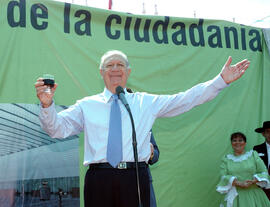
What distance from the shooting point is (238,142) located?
388 cm

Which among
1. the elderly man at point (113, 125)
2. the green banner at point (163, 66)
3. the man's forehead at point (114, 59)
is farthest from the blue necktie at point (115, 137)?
the green banner at point (163, 66)

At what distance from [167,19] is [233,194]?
2.02 metres

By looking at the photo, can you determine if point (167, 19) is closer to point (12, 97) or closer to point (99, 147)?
point (12, 97)

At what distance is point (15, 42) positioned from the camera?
3223mm

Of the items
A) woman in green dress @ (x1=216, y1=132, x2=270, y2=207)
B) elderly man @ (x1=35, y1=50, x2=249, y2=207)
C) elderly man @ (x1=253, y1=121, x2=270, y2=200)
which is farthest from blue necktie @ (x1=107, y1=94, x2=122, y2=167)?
elderly man @ (x1=253, y1=121, x2=270, y2=200)

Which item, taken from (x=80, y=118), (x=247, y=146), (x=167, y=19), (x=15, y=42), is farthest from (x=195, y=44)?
(x=80, y=118)

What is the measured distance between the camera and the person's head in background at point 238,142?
3.88 metres

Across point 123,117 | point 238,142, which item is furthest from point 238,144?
point 123,117

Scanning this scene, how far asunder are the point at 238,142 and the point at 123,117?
223cm

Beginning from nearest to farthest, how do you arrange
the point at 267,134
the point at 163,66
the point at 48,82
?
the point at 48,82 → the point at 163,66 → the point at 267,134

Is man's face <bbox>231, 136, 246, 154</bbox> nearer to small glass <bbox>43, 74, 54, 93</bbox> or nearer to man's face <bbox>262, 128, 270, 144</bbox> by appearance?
man's face <bbox>262, 128, 270, 144</bbox>

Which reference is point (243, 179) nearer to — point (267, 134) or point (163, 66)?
point (267, 134)

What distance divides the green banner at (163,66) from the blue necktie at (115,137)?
1417 mm

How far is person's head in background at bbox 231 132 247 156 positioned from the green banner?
15 centimetres
